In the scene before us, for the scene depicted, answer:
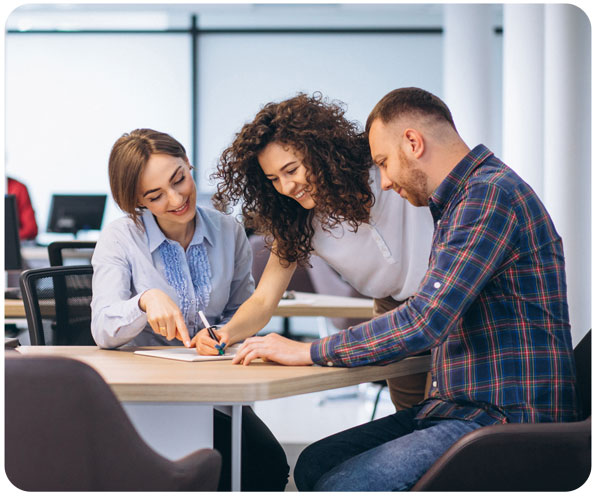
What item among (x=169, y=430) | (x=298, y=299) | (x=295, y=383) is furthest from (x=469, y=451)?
(x=298, y=299)

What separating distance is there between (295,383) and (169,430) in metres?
0.31

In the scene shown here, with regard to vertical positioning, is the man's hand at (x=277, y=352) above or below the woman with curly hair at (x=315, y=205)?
below

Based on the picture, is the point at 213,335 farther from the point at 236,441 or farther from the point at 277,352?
the point at 236,441

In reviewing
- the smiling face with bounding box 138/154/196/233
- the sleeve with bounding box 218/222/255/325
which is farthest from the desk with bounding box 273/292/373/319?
the smiling face with bounding box 138/154/196/233

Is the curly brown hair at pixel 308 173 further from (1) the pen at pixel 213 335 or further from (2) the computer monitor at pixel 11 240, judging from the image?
(2) the computer monitor at pixel 11 240

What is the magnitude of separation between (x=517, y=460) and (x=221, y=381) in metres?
0.61

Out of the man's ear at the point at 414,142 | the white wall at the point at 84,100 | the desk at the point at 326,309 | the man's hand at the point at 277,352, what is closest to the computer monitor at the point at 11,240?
the desk at the point at 326,309

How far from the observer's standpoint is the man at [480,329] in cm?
144

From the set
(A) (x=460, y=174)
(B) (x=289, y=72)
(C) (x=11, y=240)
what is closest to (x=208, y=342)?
(A) (x=460, y=174)

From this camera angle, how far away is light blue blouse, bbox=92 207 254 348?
186 cm

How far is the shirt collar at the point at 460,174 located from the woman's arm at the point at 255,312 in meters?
0.64

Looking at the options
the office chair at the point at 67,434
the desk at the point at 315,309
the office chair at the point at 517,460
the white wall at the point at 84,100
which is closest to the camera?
the office chair at the point at 67,434

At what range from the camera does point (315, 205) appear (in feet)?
6.69

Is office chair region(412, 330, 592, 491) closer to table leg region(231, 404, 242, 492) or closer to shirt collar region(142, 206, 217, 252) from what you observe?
Result: table leg region(231, 404, 242, 492)
